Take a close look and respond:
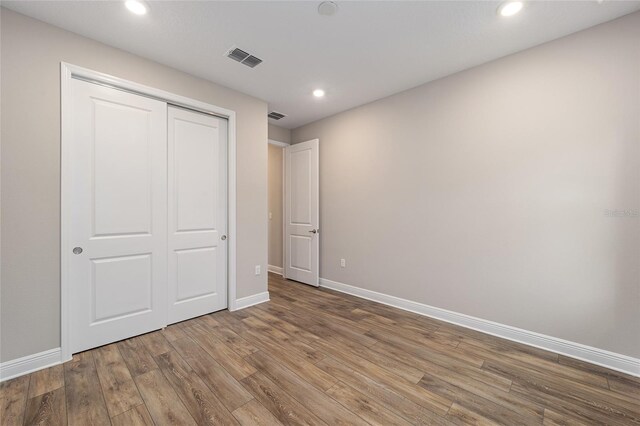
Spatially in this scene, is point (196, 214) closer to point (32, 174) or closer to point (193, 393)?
point (32, 174)

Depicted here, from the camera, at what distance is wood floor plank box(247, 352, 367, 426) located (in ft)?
5.04

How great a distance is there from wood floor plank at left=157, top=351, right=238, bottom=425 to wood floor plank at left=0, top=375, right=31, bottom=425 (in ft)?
2.44

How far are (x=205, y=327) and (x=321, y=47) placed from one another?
3.05 m

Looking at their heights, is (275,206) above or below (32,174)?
below

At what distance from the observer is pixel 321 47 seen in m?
2.38

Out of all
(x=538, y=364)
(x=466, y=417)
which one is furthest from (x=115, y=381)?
(x=538, y=364)

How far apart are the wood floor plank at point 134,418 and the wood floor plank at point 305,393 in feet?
2.41

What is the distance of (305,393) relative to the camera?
1.75 m

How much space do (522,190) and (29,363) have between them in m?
4.39

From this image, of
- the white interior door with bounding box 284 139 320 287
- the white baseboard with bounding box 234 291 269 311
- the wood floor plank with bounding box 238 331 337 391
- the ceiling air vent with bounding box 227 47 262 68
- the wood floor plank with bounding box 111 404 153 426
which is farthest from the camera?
the white interior door with bounding box 284 139 320 287

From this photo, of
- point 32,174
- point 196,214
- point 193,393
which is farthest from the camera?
point 196,214

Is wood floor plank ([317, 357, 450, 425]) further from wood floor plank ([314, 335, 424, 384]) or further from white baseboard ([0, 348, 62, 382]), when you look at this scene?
white baseboard ([0, 348, 62, 382])

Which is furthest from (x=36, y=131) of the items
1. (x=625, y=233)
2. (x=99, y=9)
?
(x=625, y=233)

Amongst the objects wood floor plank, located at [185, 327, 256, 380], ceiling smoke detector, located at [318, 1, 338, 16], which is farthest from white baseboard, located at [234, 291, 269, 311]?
ceiling smoke detector, located at [318, 1, 338, 16]
